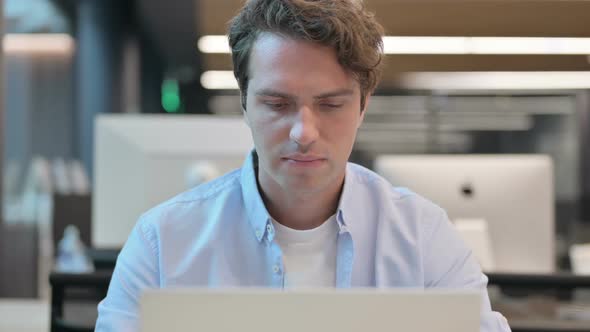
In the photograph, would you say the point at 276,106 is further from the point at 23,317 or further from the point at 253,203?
the point at 23,317

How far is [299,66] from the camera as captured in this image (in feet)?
3.55

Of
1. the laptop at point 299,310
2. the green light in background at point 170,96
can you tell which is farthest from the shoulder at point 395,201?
the green light in background at point 170,96

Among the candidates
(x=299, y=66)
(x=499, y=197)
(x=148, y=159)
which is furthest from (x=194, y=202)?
(x=499, y=197)

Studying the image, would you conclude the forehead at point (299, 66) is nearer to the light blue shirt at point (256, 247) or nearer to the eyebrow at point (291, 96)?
the eyebrow at point (291, 96)

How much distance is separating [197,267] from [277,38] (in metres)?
0.40

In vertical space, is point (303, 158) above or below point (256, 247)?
above

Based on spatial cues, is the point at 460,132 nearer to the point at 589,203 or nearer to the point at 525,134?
the point at 525,134

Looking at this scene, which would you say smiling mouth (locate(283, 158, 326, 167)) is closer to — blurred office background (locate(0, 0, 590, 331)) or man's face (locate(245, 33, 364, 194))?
man's face (locate(245, 33, 364, 194))

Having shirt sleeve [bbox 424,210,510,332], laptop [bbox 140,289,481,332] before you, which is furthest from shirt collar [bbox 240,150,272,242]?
laptop [bbox 140,289,481,332]

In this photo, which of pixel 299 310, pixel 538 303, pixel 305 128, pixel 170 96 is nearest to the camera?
pixel 299 310

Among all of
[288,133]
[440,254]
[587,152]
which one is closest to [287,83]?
[288,133]

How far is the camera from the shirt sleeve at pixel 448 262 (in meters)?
1.19

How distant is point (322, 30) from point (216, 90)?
5.85 m

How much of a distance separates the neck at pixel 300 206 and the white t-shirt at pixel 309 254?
0.07ft
